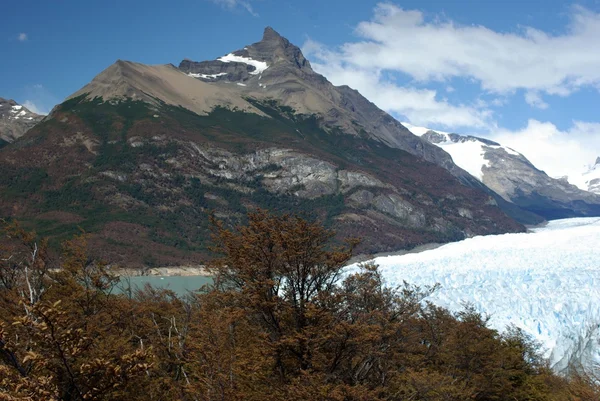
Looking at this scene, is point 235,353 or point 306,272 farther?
point 306,272

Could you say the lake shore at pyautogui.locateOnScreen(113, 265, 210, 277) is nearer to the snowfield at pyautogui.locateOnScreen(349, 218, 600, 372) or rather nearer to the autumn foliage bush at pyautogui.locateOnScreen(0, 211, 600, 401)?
the snowfield at pyautogui.locateOnScreen(349, 218, 600, 372)

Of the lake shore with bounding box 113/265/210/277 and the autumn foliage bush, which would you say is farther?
the lake shore with bounding box 113/265/210/277

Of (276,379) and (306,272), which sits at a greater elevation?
(306,272)

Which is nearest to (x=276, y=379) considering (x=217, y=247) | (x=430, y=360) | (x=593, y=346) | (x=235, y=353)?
(x=235, y=353)

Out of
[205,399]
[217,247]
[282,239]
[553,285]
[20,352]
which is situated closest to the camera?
[20,352]

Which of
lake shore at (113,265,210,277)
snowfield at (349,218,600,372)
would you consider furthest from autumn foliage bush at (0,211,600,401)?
lake shore at (113,265,210,277)

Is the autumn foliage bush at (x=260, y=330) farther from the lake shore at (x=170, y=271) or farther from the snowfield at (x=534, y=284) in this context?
the lake shore at (x=170, y=271)

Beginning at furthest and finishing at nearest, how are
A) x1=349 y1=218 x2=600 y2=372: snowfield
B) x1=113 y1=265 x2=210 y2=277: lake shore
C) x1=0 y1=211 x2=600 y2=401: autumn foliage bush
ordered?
x1=113 y1=265 x2=210 y2=277: lake shore
x1=349 y1=218 x2=600 y2=372: snowfield
x1=0 y1=211 x2=600 y2=401: autumn foliage bush

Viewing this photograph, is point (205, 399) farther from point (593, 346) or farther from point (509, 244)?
point (509, 244)
